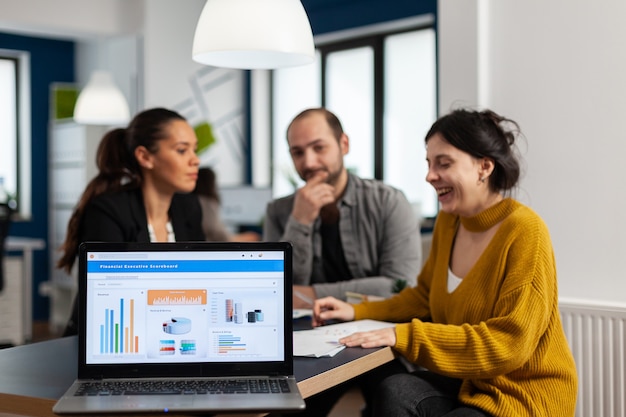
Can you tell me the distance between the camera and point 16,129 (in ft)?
23.1

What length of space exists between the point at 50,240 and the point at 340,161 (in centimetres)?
503

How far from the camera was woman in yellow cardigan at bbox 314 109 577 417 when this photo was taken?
1.82 meters

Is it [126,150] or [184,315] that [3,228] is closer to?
[126,150]

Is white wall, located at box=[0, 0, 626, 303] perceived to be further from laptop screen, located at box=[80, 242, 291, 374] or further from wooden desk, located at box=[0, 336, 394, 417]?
laptop screen, located at box=[80, 242, 291, 374]

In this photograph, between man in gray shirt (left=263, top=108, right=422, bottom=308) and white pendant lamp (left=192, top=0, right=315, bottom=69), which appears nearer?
white pendant lamp (left=192, top=0, right=315, bottom=69)

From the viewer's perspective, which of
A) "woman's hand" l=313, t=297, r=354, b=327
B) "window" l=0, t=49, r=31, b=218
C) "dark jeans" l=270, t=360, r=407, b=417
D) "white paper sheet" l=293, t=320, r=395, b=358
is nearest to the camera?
"white paper sheet" l=293, t=320, r=395, b=358

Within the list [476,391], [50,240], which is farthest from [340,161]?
[50,240]

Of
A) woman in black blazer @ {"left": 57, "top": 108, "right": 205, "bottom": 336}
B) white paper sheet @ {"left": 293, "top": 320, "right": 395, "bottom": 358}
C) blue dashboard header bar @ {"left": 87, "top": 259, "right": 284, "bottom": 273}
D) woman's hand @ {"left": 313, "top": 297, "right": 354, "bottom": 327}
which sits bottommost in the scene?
white paper sheet @ {"left": 293, "top": 320, "right": 395, "bottom": 358}

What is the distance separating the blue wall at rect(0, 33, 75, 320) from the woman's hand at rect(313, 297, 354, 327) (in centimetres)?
553

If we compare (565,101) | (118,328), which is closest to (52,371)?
(118,328)

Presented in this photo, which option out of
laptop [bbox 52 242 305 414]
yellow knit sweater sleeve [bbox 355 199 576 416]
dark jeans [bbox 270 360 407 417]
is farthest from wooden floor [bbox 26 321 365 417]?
laptop [bbox 52 242 305 414]

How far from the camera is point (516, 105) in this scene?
2.78m

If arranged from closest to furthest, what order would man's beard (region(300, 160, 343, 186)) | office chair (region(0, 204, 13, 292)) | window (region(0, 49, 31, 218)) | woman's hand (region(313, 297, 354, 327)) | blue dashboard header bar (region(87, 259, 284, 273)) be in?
1. blue dashboard header bar (region(87, 259, 284, 273))
2. woman's hand (region(313, 297, 354, 327))
3. man's beard (region(300, 160, 343, 186))
4. office chair (region(0, 204, 13, 292))
5. window (region(0, 49, 31, 218))

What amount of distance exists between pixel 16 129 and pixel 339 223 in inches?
206
